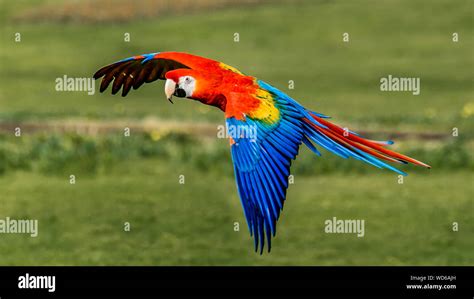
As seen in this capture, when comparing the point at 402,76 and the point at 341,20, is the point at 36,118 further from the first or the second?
the point at 341,20

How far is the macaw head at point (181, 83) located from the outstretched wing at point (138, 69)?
14cm

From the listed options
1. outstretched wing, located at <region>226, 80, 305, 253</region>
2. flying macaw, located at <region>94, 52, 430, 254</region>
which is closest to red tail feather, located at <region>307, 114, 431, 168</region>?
flying macaw, located at <region>94, 52, 430, 254</region>

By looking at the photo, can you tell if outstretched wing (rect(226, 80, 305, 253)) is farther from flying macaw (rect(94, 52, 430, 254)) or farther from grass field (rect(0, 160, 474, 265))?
grass field (rect(0, 160, 474, 265))

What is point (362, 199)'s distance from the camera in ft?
45.2

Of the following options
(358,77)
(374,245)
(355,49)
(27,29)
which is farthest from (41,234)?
(27,29)

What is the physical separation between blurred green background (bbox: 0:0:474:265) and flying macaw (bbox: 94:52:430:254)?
16.9 feet

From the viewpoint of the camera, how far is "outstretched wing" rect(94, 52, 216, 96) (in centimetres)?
655

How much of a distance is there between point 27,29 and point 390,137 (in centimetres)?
1652

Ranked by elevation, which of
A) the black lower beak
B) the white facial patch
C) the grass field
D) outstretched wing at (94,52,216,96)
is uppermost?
outstretched wing at (94,52,216,96)

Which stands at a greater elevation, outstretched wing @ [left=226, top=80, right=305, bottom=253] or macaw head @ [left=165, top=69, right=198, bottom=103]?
macaw head @ [left=165, top=69, right=198, bottom=103]

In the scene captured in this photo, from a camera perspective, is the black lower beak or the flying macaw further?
the black lower beak

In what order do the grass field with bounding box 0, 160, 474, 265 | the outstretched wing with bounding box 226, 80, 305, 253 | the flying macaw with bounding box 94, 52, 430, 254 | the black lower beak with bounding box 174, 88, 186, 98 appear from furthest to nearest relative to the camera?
the grass field with bounding box 0, 160, 474, 265, the black lower beak with bounding box 174, 88, 186, 98, the flying macaw with bounding box 94, 52, 430, 254, the outstretched wing with bounding box 226, 80, 305, 253

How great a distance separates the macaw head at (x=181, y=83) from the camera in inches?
248

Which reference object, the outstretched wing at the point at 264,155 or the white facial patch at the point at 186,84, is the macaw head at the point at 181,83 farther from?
the outstretched wing at the point at 264,155
